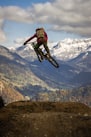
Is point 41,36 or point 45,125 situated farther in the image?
point 41,36

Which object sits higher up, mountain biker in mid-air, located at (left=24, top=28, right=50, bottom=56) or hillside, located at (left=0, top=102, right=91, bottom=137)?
mountain biker in mid-air, located at (left=24, top=28, right=50, bottom=56)

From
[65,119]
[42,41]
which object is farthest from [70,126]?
[42,41]

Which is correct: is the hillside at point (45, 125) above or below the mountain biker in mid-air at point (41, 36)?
below

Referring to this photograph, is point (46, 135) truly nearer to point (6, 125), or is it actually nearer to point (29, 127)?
point (29, 127)

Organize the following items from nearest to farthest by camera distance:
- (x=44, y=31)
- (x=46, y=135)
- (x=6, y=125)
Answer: (x=46, y=135), (x=6, y=125), (x=44, y=31)

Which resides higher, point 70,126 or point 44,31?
point 44,31

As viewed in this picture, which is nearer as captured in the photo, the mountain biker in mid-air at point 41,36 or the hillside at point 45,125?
the hillside at point 45,125

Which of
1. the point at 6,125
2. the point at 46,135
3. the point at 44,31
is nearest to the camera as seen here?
the point at 46,135

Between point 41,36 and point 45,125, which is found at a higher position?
point 41,36

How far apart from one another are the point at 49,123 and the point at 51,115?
1183mm

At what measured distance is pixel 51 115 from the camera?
73.1ft

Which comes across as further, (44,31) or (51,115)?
(44,31)

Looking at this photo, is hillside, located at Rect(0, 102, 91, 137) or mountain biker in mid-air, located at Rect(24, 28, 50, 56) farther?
mountain biker in mid-air, located at Rect(24, 28, 50, 56)

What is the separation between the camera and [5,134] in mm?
20297
